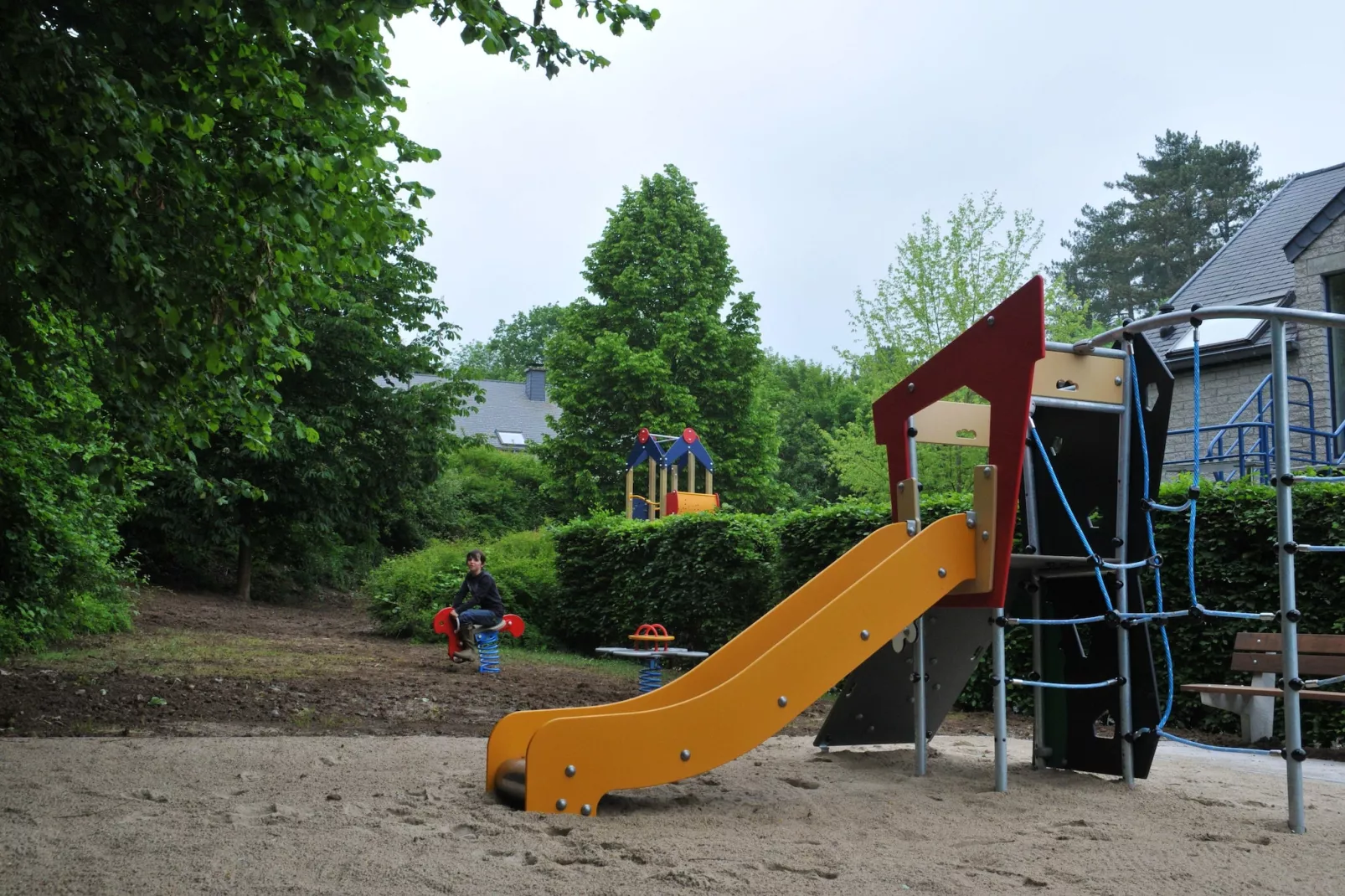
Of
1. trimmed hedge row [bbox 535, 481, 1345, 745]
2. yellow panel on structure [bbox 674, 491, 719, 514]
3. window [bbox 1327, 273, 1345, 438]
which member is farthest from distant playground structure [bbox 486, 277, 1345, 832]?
yellow panel on structure [bbox 674, 491, 719, 514]

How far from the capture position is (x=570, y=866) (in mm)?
4105

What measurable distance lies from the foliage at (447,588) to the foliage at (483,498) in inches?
415

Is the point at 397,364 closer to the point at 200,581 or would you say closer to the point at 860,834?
the point at 200,581

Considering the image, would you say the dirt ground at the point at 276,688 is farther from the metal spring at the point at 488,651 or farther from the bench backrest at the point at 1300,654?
the bench backrest at the point at 1300,654

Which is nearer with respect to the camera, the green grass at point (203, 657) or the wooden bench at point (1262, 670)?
the wooden bench at point (1262, 670)

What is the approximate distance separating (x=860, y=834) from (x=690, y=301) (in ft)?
96.8

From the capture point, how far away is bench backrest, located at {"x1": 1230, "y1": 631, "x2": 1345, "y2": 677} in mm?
6902

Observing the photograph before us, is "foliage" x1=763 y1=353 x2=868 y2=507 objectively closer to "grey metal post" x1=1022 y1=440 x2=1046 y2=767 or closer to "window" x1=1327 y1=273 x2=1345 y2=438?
"window" x1=1327 y1=273 x2=1345 y2=438

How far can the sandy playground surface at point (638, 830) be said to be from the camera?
3.93 metres

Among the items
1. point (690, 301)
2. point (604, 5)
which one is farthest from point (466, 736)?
point (690, 301)

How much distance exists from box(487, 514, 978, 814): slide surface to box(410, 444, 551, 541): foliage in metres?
23.3

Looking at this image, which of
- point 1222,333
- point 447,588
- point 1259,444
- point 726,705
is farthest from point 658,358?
point 726,705

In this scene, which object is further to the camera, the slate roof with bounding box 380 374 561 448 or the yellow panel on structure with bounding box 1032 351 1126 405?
the slate roof with bounding box 380 374 561 448

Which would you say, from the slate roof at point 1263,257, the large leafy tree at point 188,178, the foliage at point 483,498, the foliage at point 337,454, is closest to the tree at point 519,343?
the foliage at point 483,498
